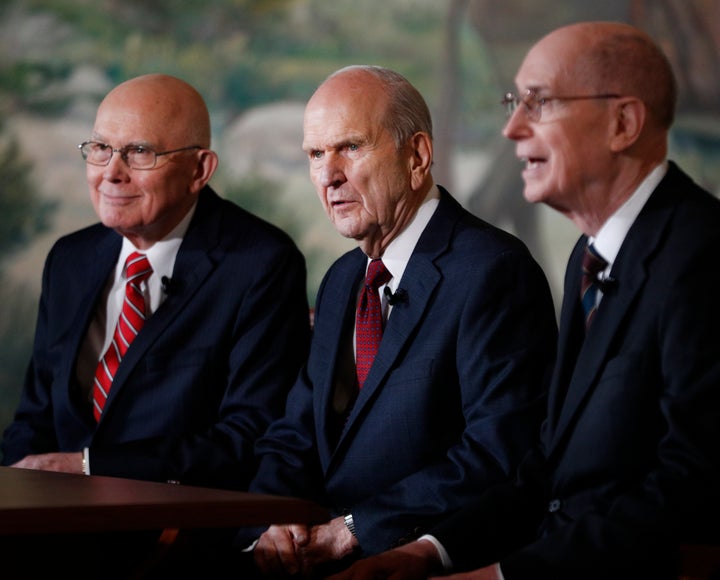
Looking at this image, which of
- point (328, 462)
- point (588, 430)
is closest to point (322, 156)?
point (328, 462)

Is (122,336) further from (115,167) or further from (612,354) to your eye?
(612,354)

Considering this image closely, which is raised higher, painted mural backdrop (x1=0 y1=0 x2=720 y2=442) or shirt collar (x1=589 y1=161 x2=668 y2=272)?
painted mural backdrop (x1=0 y1=0 x2=720 y2=442)

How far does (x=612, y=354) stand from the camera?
2408 millimetres

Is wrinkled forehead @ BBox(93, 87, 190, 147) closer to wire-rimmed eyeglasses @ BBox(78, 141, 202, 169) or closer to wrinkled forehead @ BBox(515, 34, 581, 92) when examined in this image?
wire-rimmed eyeglasses @ BBox(78, 141, 202, 169)

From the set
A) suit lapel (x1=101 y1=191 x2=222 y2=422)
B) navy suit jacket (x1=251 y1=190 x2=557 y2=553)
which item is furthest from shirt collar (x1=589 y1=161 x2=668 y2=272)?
suit lapel (x1=101 y1=191 x2=222 y2=422)

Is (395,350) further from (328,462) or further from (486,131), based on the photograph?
(486,131)

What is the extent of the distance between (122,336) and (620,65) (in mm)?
1890

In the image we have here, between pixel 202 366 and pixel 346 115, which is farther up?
pixel 346 115

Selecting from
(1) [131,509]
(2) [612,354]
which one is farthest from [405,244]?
(1) [131,509]

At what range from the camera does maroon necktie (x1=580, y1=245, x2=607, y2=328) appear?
2.53 m

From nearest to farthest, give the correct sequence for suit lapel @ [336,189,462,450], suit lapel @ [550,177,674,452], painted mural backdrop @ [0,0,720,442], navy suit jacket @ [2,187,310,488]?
suit lapel @ [550,177,674,452], suit lapel @ [336,189,462,450], navy suit jacket @ [2,187,310,488], painted mural backdrop @ [0,0,720,442]

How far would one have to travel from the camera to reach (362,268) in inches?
133

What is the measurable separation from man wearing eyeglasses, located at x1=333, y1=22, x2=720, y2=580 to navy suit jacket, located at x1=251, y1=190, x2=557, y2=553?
0.23m

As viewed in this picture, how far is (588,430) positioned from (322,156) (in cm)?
124
